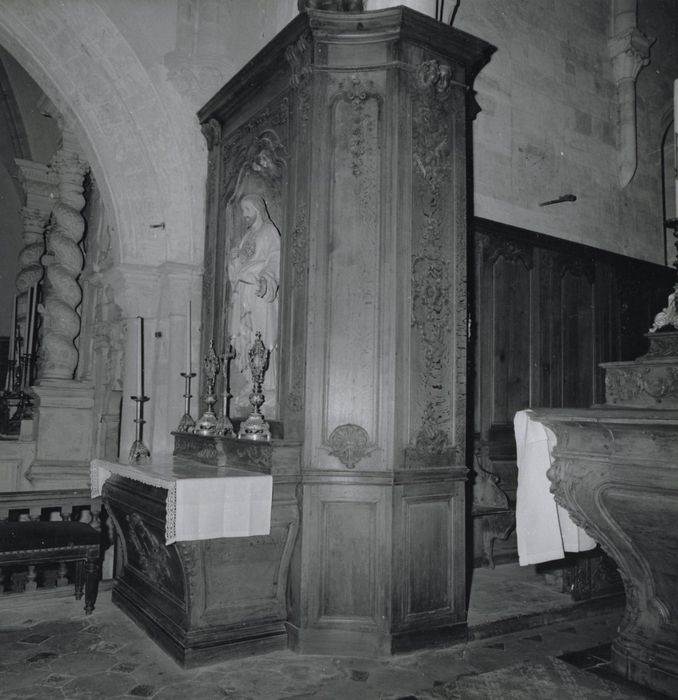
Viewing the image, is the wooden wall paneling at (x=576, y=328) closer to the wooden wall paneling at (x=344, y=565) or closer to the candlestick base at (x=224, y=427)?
the wooden wall paneling at (x=344, y=565)

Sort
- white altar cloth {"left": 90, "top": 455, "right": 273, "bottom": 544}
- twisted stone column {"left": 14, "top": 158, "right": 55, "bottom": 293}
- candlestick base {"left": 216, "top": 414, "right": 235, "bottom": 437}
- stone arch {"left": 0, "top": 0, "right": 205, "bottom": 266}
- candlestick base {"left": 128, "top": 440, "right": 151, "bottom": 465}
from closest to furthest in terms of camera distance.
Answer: white altar cloth {"left": 90, "top": 455, "right": 273, "bottom": 544}
candlestick base {"left": 216, "top": 414, "right": 235, "bottom": 437}
candlestick base {"left": 128, "top": 440, "right": 151, "bottom": 465}
stone arch {"left": 0, "top": 0, "right": 205, "bottom": 266}
twisted stone column {"left": 14, "top": 158, "right": 55, "bottom": 293}

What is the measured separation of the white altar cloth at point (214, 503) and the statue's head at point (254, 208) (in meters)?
1.75

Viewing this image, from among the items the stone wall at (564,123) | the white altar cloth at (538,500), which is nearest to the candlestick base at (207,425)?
the white altar cloth at (538,500)

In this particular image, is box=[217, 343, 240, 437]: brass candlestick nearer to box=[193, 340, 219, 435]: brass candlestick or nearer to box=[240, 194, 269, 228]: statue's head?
box=[193, 340, 219, 435]: brass candlestick

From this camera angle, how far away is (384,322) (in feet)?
12.1

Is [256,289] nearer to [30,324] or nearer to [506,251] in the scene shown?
[506,251]

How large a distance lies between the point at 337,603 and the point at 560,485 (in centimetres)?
133

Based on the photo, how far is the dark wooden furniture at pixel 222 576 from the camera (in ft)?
11.2

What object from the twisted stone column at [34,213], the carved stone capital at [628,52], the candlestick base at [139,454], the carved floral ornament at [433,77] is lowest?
the candlestick base at [139,454]

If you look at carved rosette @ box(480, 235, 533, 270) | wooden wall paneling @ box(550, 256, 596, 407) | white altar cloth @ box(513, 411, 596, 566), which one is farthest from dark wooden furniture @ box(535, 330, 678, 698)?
wooden wall paneling @ box(550, 256, 596, 407)

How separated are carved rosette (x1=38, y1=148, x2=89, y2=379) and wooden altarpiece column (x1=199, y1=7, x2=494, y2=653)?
4.48m

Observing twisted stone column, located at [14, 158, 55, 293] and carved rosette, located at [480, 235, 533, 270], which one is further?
twisted stone column, located at [14, 158, 55, 293]

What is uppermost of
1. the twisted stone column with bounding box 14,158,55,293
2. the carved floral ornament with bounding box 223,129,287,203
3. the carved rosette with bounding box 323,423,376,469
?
the twisted stone column with bounding box 14,158,55,293

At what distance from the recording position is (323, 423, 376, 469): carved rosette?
11.9 ft
